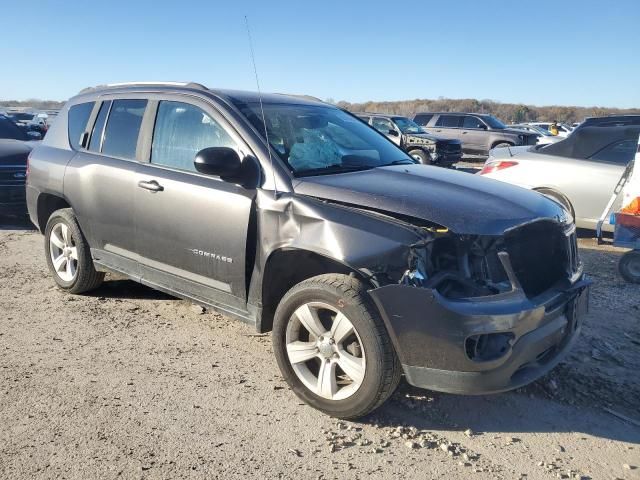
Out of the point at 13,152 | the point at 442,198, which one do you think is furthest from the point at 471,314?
the point at 13,152

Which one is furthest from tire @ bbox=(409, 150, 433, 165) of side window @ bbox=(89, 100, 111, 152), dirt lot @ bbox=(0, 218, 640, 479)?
side window @ bbox=(89, 100, 111, 152)

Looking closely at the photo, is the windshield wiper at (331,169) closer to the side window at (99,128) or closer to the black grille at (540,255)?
the black grille at (540,255)

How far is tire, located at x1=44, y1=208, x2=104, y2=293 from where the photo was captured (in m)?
5.05

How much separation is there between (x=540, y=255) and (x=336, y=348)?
4.48 ft

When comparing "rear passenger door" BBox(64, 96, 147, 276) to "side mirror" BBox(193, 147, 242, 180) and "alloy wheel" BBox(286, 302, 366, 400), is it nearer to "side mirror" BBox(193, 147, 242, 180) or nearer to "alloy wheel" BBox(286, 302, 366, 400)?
"side mirror" BBox(193, 147, 242, 180)

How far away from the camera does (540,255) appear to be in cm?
340

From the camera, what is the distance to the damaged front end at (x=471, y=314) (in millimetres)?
2865

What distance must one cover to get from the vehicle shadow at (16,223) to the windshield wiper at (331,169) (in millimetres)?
6416

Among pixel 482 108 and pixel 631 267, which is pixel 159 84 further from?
pixel 482 108

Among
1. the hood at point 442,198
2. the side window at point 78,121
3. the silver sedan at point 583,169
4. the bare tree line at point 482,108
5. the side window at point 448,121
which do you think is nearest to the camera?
the hood at point 442,198

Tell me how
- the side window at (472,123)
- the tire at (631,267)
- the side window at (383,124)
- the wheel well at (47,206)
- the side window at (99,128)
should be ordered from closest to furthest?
the side window at (99,128)
the wheel well at (47,206)
the tire at (631,267)
the side window at (383,124)
the side window at (472,123)

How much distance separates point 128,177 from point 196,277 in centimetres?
107

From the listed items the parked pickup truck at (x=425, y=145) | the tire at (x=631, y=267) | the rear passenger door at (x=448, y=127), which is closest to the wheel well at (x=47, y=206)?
the tire at (x=631, y=267)

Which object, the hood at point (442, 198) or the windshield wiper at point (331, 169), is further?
the windshield wiper at point (331, 169)
